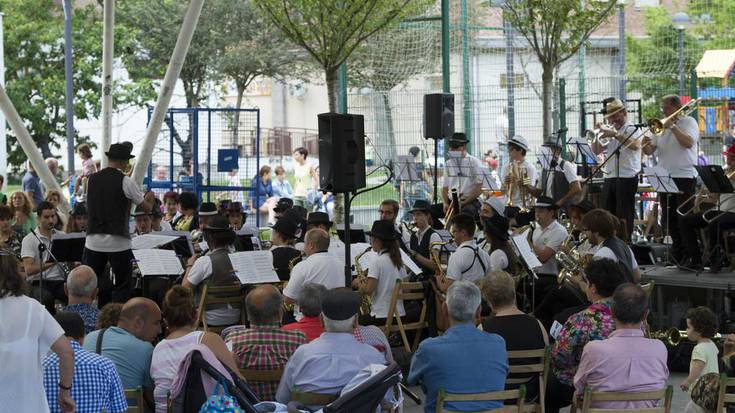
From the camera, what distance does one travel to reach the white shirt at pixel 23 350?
511cm

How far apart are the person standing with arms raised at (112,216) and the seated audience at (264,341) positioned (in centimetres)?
441

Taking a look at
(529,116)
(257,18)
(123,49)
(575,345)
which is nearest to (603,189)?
(529,116)

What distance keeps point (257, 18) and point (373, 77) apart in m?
14.1

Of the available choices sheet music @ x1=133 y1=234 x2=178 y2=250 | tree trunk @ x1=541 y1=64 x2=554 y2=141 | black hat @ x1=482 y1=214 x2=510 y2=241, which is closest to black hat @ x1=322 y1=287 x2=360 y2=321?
black hat @ x1=482 y1=214 x2=510 y2=241

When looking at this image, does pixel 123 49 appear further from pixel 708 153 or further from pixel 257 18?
pixel 708 153

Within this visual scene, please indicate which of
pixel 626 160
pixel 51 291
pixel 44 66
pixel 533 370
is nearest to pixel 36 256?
pixel 51 291

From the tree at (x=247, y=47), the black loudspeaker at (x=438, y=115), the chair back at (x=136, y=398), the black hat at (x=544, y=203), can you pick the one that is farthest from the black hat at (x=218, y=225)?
the tree at (x=247, y=47)

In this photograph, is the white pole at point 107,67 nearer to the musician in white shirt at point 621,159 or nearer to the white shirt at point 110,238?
the white shirt at point 110,238

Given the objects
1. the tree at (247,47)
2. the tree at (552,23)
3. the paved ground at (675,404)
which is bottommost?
the paved ground at (675,404)

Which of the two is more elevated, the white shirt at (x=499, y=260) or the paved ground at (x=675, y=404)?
the white shirt at (x=499, y=260)

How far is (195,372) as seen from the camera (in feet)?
17.9

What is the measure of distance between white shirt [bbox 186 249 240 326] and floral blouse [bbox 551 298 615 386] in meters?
3.54

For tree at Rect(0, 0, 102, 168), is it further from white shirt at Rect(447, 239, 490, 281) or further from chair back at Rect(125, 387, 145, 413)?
chair back at Rect(125, 387, 145, 413)

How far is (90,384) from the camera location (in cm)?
546
